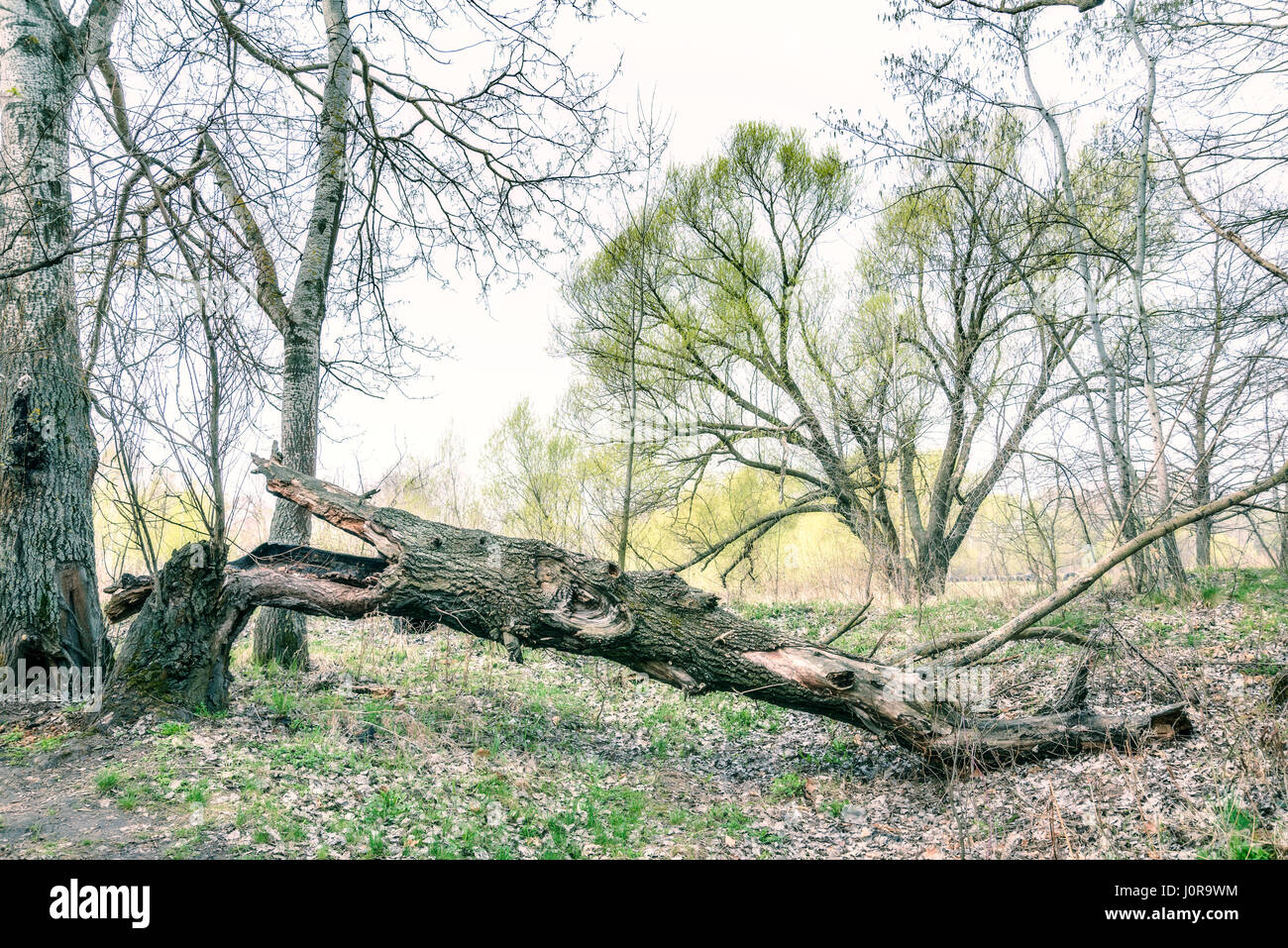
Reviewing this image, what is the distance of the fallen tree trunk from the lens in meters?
5.03

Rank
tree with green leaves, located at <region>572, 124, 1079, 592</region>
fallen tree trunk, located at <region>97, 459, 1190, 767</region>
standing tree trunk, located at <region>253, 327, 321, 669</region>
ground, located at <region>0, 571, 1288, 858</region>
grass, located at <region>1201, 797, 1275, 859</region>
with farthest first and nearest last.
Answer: tree with green leaves, located at <region>572, 124, 1079, 592</region> < standing tree trunk, located at <region>253, 327, 321, 669</region> < fallen tree trunk, located at <region>97, 459, 1190, 767</region> < ground, located at <region>0, 571, 1288, 858</region> < grass, located at <region>1201, 797, 1275, 859</region>

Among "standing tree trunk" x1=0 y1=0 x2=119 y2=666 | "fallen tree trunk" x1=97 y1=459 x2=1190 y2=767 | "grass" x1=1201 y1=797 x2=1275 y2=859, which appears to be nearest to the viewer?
"grass" x1=1201 y1=797 x2=1275 y2=859

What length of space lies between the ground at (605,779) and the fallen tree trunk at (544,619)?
0.29 metres

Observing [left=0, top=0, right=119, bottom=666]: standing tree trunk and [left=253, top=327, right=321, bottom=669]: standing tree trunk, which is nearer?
[left=0, top=0, right=119, bottom=666]: standing tree trunk

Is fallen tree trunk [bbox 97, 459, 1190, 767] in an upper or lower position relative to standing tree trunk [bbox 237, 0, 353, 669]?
lower

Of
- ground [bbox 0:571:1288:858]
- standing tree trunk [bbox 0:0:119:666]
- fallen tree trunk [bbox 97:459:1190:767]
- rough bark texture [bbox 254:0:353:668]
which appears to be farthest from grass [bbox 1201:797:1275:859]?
standing tree trunk [bbox 0:0:119:666]

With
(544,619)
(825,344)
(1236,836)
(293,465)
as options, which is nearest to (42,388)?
(293,465)

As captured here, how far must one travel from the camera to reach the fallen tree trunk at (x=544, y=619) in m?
5.03

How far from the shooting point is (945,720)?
515 cm

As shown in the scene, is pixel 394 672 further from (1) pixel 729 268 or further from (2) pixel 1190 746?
(1) pixel 729 268

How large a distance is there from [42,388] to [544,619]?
4.07m

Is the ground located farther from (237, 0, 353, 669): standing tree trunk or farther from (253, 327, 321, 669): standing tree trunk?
(237, 0, 353, 669): standing tree trunk

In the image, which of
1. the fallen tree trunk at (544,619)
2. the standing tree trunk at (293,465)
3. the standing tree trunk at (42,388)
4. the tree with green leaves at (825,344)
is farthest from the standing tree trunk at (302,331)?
the tree with green leaves at (825,344)

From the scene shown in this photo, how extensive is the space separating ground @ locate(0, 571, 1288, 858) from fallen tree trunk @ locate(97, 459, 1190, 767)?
0.94 feet
